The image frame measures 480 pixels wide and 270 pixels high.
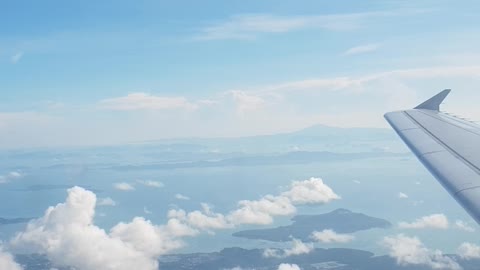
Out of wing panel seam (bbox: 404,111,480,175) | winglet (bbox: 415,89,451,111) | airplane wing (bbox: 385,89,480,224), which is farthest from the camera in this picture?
winglet (bbox: 415,89,451,111)

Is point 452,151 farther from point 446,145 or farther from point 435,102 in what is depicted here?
point 435,102

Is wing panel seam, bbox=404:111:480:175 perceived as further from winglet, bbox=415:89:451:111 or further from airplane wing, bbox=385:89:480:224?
winglet, bbox=415:89:451:111

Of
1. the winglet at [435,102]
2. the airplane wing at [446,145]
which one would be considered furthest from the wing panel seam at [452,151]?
the winglet at [435,102]

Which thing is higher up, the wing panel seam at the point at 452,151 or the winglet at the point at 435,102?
the winglet at the point at 435,102

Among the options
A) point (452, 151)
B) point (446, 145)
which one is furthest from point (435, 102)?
point (452, 151)

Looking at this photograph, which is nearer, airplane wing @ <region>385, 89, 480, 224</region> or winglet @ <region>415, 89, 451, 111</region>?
airplane wing @ <region>385, 89, 480, 224</region>

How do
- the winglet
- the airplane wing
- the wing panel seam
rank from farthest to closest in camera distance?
1. the winglet
2. the wing panel seam
3. the airplane wing

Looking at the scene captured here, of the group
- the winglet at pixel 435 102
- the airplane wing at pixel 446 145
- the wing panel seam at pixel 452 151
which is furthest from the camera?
the winglet at pixel 435 102

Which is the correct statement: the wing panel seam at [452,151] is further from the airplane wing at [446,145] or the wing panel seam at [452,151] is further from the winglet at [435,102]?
the winglet at [435,102]

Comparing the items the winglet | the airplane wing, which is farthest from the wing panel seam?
the winglet
